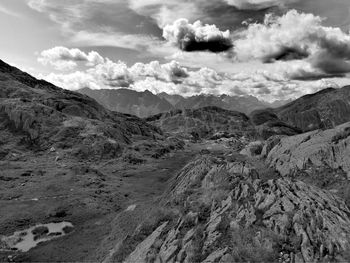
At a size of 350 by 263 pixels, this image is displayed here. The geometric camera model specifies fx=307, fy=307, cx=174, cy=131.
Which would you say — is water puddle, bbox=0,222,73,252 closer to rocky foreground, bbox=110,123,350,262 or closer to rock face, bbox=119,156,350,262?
rocky foreground, bbox=110,123,350,262

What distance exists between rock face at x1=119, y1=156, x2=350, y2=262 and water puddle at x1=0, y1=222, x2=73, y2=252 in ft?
84.3

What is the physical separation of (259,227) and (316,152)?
33.0 meters

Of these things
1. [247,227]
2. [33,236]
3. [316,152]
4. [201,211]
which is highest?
[316,152]

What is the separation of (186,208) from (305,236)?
14811 mm

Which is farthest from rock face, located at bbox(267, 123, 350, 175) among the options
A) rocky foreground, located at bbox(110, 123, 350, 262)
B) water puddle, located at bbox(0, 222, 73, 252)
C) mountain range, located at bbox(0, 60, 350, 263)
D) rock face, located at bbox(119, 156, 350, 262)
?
water puddle, located at bbox(0, 222, 73, 252)

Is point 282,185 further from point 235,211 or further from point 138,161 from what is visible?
point 138,161

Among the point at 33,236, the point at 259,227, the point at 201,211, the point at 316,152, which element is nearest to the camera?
the point at 259,227

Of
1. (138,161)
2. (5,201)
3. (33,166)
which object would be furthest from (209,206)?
(138,161)

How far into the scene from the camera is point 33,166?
12838 centimetres

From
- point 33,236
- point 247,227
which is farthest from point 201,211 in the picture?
point 33,236

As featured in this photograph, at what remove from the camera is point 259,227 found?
92.9 ft

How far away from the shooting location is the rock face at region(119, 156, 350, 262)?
2505cm

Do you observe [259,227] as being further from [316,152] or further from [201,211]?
[316,152]

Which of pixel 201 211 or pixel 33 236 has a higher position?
pixel 201 211
